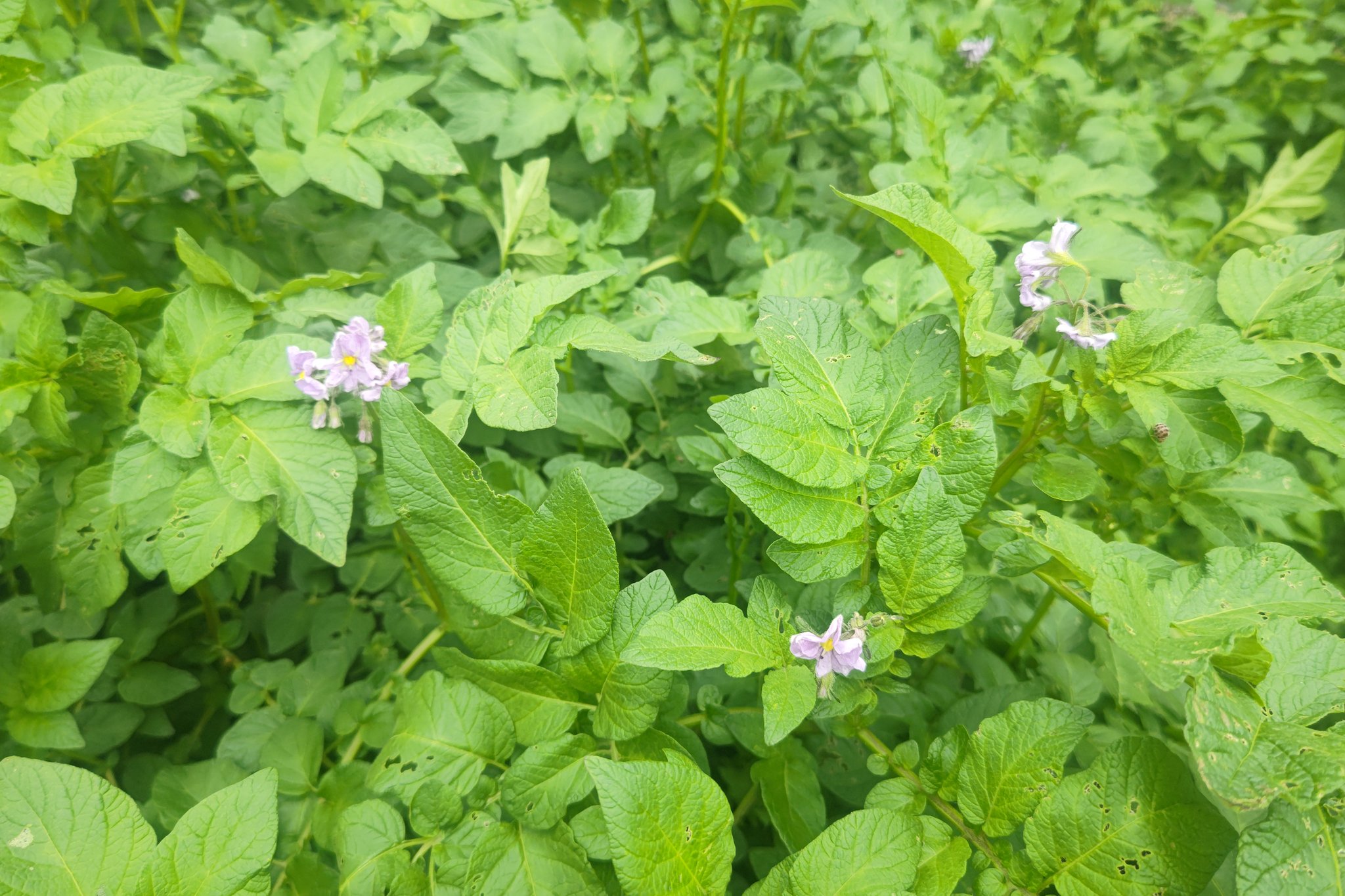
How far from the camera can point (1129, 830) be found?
3.26 ft

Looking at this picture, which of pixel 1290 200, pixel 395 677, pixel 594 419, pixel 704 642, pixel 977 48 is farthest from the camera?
pixel 977 48

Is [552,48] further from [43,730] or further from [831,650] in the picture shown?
[43,730]

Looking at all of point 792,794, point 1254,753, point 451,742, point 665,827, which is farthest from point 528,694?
point 1254,753

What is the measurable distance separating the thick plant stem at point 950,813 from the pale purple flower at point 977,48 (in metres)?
2.10

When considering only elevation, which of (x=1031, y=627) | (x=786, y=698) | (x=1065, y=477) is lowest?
(x=1031, y=627)

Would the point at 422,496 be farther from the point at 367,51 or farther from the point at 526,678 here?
the point at 367,51

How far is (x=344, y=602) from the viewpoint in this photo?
6.19ft

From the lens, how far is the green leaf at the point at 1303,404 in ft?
3.76

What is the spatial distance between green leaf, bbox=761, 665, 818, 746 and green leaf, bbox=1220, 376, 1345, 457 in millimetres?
748

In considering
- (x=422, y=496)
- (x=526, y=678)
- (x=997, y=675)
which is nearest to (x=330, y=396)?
(x=422, y=496)

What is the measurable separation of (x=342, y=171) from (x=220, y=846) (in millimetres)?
1280

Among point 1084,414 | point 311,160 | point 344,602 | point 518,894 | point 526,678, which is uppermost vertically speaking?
point 311,160

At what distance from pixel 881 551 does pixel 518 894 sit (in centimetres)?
65

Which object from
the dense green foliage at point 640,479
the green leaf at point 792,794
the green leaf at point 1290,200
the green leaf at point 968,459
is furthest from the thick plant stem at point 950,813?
the green leaf at point 1290,200
